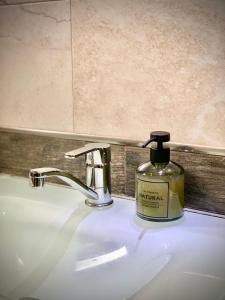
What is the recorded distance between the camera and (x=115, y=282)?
1.95 feet

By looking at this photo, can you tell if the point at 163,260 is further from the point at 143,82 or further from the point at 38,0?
the point at 38,0

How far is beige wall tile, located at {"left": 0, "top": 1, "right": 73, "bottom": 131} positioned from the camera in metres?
0.79

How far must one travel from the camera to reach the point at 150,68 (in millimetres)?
712

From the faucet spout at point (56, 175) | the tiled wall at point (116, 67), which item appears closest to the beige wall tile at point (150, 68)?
the tiled wall at point (116, 67)

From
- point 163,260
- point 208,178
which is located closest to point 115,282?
point 163,260

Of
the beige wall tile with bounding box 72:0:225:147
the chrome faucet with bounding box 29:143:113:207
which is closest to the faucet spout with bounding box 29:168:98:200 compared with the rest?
the chrome faucet with bounding box 29:143:113:207

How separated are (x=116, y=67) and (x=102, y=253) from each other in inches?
11.8

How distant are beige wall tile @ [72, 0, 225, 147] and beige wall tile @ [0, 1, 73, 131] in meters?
0.03

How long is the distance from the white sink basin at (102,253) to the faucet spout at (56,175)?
0.03m

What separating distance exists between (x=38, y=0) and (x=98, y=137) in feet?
0.87

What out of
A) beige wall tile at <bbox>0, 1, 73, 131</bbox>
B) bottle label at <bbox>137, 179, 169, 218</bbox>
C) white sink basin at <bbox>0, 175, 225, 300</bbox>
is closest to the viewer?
white sink basin at <bbox>0, 175, 225, 300</bbox>

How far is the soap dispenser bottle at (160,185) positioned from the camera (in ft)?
2.15

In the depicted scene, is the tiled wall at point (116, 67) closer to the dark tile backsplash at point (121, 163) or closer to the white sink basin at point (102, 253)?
the dark tile backsplash at point (121, 163)

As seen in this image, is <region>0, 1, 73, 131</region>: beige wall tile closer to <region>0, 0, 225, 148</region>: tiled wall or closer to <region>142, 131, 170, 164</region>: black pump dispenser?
<region>0, 0, 225, 148</region>: tiled wall
